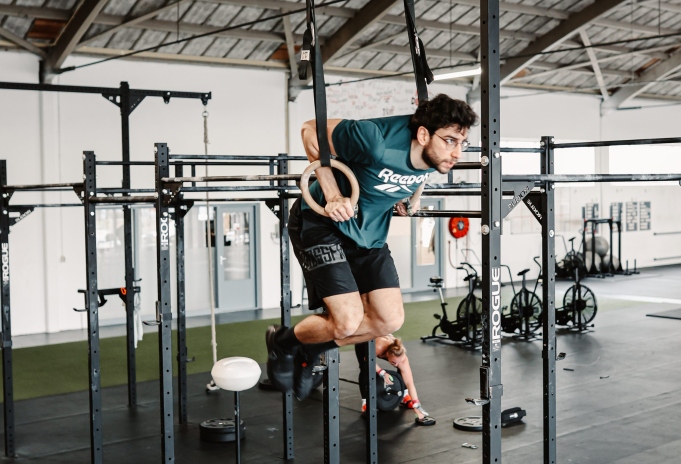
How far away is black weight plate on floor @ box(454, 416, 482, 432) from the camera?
616 centimetres

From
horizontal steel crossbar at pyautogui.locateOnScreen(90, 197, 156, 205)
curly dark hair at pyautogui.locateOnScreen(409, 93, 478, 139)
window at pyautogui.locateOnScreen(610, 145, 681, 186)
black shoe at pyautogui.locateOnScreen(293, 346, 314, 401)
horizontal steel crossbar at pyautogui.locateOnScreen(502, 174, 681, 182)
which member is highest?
window at pyautogui.locateOnScreen(610, 145, 681, 186)

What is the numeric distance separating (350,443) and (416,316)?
619cm

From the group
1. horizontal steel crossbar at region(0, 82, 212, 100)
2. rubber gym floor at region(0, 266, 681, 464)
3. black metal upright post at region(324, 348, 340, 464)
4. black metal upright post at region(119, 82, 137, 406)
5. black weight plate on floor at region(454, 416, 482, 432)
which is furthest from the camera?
horizontal steel crossbar at region(0, 82, 212, 100)

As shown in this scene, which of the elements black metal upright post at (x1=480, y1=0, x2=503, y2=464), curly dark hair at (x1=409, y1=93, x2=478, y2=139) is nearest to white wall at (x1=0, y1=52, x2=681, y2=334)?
curly dark hair at (x1=409, y1=93, x2=478, y2=139)

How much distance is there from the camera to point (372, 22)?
457 inches

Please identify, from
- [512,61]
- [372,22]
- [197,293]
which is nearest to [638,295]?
[512,61]

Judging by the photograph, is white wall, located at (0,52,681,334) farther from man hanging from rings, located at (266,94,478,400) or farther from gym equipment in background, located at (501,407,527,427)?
man hanging from rings, located at (266,94,478,400)

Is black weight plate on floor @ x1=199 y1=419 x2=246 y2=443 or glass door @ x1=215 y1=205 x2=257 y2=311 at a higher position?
glass door @ x1=215 y1=205 x2=257 y2=311

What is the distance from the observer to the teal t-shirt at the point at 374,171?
9.55 ft

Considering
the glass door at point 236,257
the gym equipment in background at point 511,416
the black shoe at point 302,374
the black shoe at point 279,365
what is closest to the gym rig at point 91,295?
the black shoe at point 279,365

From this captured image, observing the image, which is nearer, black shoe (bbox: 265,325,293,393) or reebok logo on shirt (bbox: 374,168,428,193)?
reebok logo on shirt (bbox: 374,168,428,193)

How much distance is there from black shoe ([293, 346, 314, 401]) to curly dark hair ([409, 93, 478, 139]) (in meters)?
1.26

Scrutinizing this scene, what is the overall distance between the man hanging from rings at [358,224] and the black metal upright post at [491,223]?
13 centimetres

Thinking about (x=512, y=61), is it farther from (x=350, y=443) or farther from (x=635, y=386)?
(x=350, y=443)
